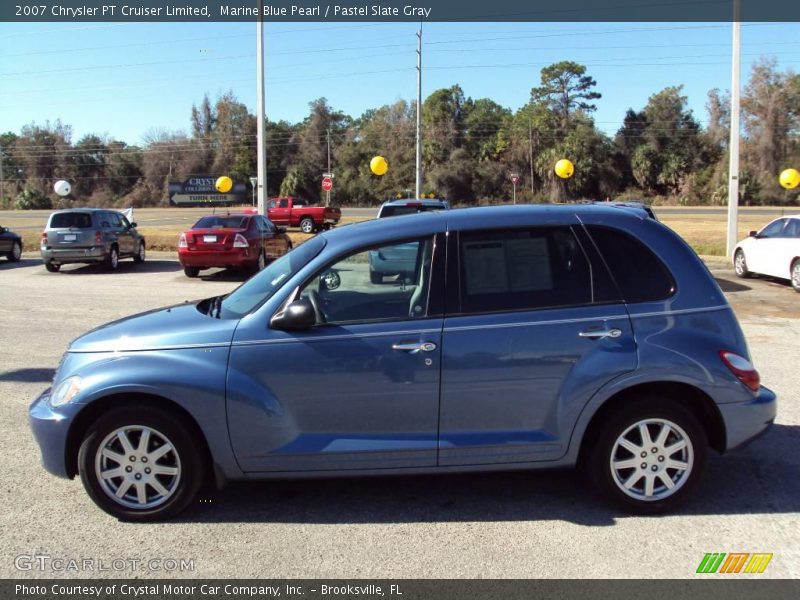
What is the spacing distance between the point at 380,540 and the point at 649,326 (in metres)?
1.97

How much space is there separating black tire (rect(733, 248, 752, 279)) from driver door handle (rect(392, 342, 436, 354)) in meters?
14.5

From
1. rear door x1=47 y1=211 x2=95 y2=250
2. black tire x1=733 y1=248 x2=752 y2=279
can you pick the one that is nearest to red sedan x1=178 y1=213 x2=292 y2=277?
rear door x1=47 y1=211 x2=95 y2=250

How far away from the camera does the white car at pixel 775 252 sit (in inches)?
551

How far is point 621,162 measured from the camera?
2835 inches

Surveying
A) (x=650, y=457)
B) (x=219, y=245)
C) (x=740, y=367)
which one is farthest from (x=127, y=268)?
(x=740, y=367)

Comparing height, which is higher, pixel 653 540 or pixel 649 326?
pixel 649 326

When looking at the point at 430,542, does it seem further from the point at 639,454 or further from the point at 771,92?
the point at 771,92

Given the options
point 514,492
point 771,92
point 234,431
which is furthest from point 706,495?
point 771,92

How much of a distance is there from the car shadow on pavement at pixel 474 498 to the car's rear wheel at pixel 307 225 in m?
31.9

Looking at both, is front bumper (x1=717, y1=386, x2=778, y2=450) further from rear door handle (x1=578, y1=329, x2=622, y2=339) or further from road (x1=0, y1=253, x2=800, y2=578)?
rear door handle (x1=578, y1=329, x2=622, y2=339)

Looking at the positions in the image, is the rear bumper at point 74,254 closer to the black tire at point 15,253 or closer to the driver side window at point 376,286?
the black tire at point 15,253

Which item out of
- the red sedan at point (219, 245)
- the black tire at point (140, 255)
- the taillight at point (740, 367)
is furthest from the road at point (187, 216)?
the taillight at point (740, 367)

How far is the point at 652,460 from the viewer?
3965 mm

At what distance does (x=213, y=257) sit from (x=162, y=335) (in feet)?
43.0
